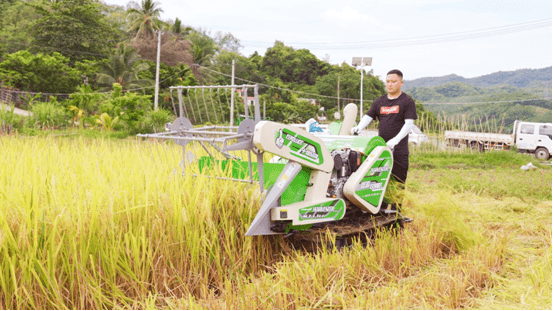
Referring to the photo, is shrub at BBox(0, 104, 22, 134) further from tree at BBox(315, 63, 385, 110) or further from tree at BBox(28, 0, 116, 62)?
tree at BBox(315, 63, 385, 110)

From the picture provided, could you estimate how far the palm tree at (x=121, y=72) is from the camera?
118 feet

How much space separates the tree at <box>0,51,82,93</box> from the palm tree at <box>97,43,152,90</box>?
2.27 meters

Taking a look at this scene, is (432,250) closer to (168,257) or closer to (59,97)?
(168,257)

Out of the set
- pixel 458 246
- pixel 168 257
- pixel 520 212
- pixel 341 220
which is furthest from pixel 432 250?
pixel 520 212

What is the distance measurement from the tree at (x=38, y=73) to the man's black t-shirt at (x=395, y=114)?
3591cm

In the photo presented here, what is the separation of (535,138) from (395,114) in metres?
21.1

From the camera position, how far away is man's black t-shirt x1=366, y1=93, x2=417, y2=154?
4.73 meters

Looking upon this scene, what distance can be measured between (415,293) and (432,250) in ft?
4.21

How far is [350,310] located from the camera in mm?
2926

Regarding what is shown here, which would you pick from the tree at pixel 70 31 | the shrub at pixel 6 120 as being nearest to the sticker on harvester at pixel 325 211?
the shrub at pixel 6 120

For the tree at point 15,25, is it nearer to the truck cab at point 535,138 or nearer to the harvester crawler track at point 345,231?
the truck cab at point 535,138

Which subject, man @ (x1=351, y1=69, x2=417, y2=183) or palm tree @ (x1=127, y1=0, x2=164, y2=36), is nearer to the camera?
man @ (x1=351, y1=69, x2=417, y2=183)

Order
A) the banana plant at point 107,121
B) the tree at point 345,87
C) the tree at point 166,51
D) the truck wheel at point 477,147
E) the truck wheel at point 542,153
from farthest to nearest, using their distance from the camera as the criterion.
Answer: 1. the tree at point 345,87
2. the tree at point 166,51
3. the truck wheel at point 542,153
4. the banana plant at point 107,121
5. the truck wheel at point 477,147

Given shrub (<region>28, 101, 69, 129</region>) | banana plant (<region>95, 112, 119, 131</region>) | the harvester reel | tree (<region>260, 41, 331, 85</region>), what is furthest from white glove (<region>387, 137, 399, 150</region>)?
tree (<region>260, 41, 331, 85</region>)
